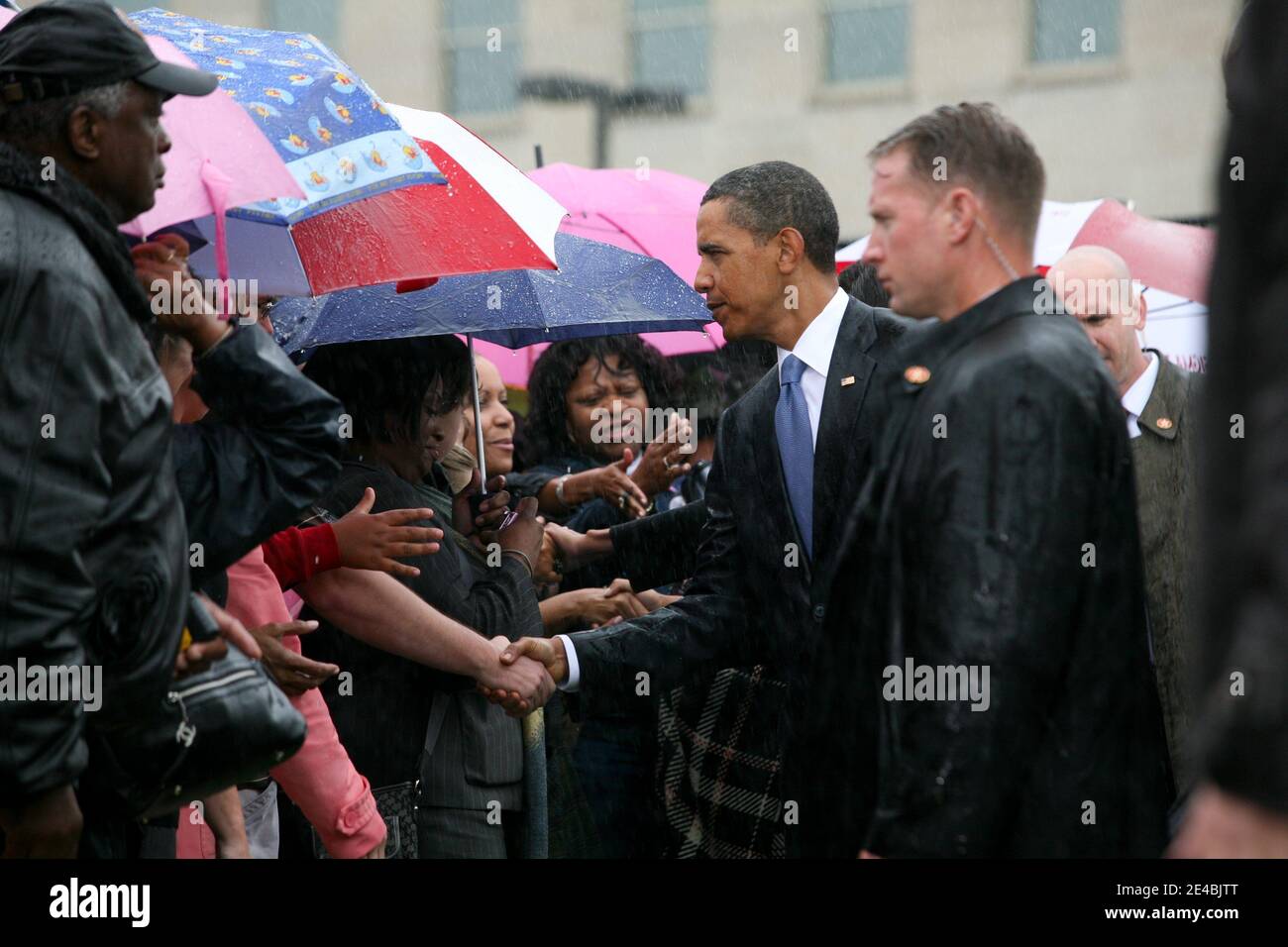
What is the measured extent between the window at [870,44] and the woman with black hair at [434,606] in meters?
17.1

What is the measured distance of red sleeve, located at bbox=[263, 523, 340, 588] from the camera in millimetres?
3930

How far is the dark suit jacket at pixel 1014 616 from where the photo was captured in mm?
2434

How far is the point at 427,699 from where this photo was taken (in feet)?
13.8

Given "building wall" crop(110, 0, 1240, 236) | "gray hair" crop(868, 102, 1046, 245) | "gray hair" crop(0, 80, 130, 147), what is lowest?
"gray hair" crop(868, 102, 1046, 245)

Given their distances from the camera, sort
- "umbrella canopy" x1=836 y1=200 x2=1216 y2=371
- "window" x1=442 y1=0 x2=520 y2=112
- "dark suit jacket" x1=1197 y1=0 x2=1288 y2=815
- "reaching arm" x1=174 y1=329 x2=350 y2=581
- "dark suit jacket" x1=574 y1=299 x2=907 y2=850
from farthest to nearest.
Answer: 1. "window" x1=442 y1=0 x2=520 y2=112
2. "umbrella canopy" x1=836 y1=200 x2=1216 y2=371
3. "dark suit jacket" x1=574 y1=299 x2=907 y2=850
4. "reaching arm" x1=174 y1=329 x2=350 y2=581
5. "dark suit jacket" x1=1197 y1=0 x2=1288 y2=815

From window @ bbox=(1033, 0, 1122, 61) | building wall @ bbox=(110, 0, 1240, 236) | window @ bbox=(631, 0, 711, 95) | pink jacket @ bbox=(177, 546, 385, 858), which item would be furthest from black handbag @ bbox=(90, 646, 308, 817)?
window @ bbox=(631, 0, 711, 95)

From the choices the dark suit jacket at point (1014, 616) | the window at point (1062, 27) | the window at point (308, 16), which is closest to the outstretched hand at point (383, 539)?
the dark suit jacket at point (1014, 616)

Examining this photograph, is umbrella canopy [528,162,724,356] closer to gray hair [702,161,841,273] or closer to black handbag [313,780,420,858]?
gray hair [702,161,841,273]

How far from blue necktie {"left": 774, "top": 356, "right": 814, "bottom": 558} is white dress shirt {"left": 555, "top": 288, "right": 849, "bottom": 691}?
0.7 inches

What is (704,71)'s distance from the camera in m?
21.3

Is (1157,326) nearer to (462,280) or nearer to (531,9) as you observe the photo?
(462,280)
